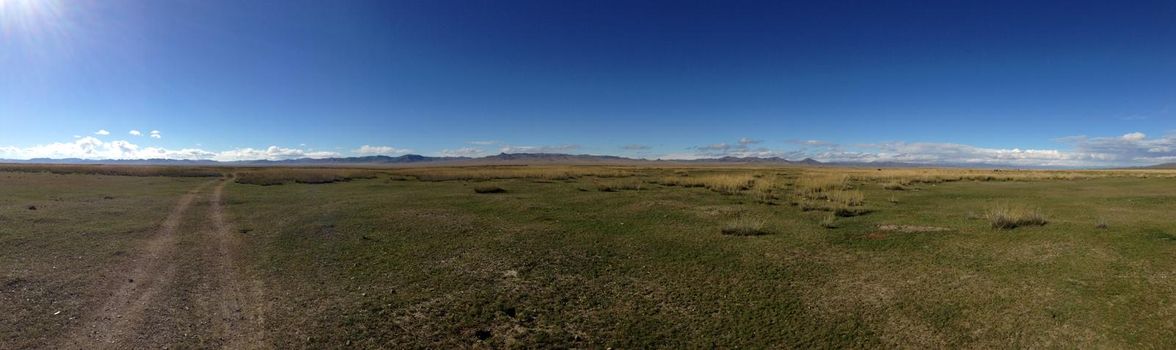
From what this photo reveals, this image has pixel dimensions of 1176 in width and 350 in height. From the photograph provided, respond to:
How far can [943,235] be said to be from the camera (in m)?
11.4

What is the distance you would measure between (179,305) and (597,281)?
6.04 m

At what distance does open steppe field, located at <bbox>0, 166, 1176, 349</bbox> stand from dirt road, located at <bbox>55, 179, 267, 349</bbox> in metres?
0.04

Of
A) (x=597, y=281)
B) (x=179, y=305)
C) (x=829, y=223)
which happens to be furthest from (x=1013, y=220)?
(x=179, y=305)

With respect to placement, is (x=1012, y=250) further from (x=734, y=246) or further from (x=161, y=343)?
(x=161, y=343)

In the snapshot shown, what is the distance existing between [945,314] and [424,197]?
2039 cm

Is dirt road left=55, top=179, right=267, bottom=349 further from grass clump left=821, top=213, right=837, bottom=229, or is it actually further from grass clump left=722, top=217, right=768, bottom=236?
grass clump left=821, top=213, right=837, bottom=229

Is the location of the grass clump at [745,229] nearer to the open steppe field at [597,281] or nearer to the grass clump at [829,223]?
the open steppe field at [597,281]

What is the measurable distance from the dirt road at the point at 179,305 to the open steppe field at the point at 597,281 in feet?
0.14

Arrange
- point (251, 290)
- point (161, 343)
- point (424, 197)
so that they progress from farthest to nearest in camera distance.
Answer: point (424, 197)
point (251, 290)
point (161, 343)

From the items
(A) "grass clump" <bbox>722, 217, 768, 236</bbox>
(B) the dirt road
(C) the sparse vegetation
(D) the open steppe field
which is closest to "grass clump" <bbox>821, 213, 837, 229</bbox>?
(D) the open steppe field

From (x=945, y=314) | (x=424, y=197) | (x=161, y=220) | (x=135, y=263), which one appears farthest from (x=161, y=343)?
(x=424, y=197)

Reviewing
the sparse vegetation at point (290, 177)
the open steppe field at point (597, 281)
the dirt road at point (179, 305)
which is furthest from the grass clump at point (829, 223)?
the sparse vegetation at point (290, 177)

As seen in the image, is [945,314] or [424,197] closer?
[945,314]

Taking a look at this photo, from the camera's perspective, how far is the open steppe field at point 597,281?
5961 millimetres
